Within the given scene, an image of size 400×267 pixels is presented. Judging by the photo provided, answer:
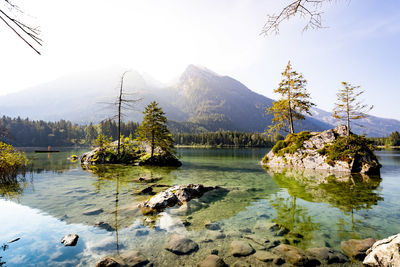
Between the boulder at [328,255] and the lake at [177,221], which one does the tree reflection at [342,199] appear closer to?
the lake at [177,221]

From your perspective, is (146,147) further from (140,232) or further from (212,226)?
(212,226)

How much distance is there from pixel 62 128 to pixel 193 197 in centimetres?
20364

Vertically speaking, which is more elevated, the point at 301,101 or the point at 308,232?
the point at 301,101

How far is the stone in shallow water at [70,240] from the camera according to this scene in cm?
604

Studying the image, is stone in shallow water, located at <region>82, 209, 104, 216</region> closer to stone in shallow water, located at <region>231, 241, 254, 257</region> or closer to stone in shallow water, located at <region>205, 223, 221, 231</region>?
stone in shallow water, located at <region>205, 223, 221, 231</region>

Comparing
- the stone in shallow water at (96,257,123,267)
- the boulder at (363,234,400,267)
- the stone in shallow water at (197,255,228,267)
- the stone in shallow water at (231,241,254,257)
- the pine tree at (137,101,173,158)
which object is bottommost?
the stone in shallow water at (231,241,254,257)

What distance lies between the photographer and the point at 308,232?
6.90m

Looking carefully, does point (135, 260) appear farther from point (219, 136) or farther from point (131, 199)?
point (219, 136)

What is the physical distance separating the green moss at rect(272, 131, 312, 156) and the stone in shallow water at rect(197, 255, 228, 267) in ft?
85.3

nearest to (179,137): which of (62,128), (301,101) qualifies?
(62,128)

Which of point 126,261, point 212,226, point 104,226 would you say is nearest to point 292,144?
point 212,226

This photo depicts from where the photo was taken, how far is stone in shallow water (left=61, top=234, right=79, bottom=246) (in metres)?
6.04

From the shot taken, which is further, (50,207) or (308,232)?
(50,207)

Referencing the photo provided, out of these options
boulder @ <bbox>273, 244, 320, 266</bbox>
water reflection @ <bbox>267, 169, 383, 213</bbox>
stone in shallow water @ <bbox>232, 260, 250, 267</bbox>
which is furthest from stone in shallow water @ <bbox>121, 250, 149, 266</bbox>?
water reflection @ <bbox>267, 169, 383, 213</bbox>
